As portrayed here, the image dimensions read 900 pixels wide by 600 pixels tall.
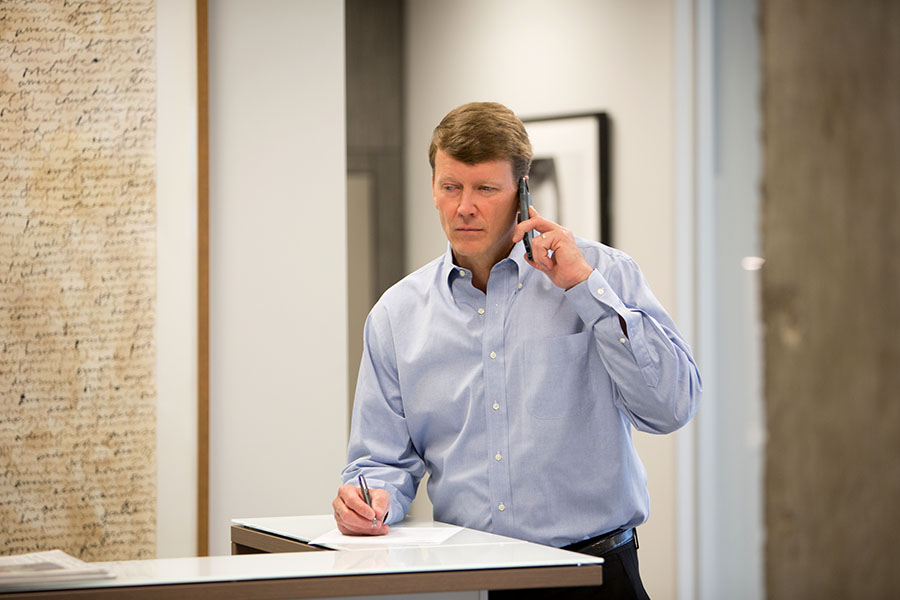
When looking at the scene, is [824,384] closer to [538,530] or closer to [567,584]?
[567,584]

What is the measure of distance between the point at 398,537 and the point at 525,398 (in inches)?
15.5

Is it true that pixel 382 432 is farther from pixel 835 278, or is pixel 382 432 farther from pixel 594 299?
pixel 835 278

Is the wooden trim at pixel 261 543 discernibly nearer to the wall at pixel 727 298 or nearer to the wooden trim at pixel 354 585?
the wooden trim at pixel 354 585

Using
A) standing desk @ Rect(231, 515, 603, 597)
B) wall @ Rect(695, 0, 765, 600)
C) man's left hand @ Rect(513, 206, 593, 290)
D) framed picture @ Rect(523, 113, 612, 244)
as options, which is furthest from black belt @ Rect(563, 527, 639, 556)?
framed picture @ Rect(523, 113, 612, 244)

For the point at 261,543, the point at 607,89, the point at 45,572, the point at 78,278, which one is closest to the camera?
the point at 45,572

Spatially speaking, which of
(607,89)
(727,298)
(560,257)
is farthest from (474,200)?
(607,89)

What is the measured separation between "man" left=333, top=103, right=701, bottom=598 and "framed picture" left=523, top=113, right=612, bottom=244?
1.49 meters

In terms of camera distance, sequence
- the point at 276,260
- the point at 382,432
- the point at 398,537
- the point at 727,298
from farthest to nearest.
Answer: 1. the point at 727,298
2. the point at 276,260
3. the point at 382,432
4. the point at 398,537

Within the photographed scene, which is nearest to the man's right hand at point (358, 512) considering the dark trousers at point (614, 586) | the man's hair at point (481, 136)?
the dark trousers at point (614, 586)

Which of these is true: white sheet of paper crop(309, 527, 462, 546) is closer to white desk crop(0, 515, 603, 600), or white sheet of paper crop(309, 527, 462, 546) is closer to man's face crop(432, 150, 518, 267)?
white desk crop(0, 515, 603, 600)

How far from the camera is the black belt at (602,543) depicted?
2.04m

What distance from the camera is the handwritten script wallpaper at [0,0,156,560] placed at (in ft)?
9.29

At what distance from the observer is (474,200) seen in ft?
7.04

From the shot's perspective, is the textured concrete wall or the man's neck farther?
the man's neck
